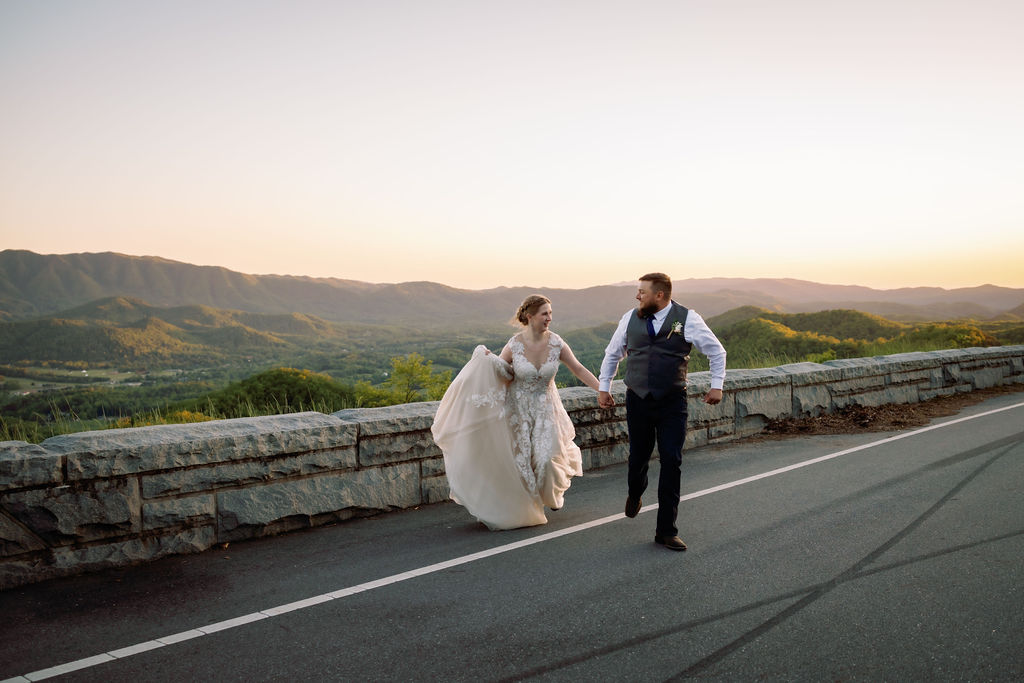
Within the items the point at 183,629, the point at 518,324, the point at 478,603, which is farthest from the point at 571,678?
the point at 518,324

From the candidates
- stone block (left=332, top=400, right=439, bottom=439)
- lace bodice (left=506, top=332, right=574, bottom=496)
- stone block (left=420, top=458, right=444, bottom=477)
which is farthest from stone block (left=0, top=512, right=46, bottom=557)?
lace bodice (left=506, top=332, right=574, bottom=496)

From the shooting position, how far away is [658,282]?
5773 millimetres

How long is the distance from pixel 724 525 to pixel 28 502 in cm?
512

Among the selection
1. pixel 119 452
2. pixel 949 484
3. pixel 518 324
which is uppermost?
pixel 518 324

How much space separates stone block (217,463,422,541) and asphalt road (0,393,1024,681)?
0.56 ft

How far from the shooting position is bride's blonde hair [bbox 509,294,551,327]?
6465 mm

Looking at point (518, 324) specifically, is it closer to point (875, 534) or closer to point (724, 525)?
point (724, 525)

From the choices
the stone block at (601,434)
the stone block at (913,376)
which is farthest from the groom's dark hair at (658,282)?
the stone block at (913,376)

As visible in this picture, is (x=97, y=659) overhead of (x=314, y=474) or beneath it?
beneath

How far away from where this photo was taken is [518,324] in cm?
661

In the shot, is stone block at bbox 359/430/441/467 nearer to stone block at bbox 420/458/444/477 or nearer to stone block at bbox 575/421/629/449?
stone block at bbox 420/458/444/477

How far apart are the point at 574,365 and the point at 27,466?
4.38 m

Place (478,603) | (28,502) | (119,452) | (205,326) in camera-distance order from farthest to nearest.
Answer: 1. (205,326)
2. (119,452)
3. (28,502)
4. (478,603)

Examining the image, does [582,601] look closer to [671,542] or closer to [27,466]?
[671,542]
